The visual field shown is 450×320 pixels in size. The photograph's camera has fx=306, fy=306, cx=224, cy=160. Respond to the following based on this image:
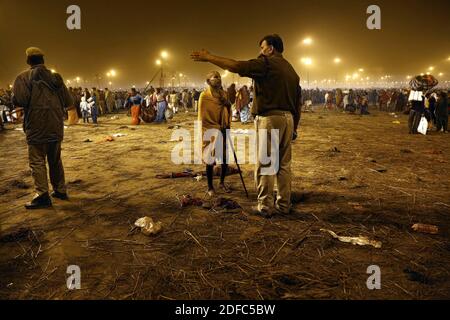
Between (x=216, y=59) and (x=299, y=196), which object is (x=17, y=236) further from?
(x=299, y=196)

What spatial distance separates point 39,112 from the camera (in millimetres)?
4582

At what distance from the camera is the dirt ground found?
2.73 meters

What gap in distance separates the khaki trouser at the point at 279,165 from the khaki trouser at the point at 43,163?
10.5ft

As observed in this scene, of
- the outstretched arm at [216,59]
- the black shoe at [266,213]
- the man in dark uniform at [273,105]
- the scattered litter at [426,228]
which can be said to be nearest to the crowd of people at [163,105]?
the outstretched arm at [216,59]

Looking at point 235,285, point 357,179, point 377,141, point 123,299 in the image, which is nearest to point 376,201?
point 357,179

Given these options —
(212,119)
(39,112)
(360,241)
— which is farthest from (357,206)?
(39,112)

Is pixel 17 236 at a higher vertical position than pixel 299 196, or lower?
lower

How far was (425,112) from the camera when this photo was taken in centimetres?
1288

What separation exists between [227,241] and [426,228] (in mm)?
2460

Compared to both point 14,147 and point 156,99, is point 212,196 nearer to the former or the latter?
point 14,147

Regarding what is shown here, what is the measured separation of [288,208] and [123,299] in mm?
2546

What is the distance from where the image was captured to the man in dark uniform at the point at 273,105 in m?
3.97

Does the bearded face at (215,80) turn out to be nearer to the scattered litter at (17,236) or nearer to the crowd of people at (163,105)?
the scattered litter at (17,236)

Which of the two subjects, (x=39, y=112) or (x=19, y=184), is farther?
A: (x=19, y=184)
